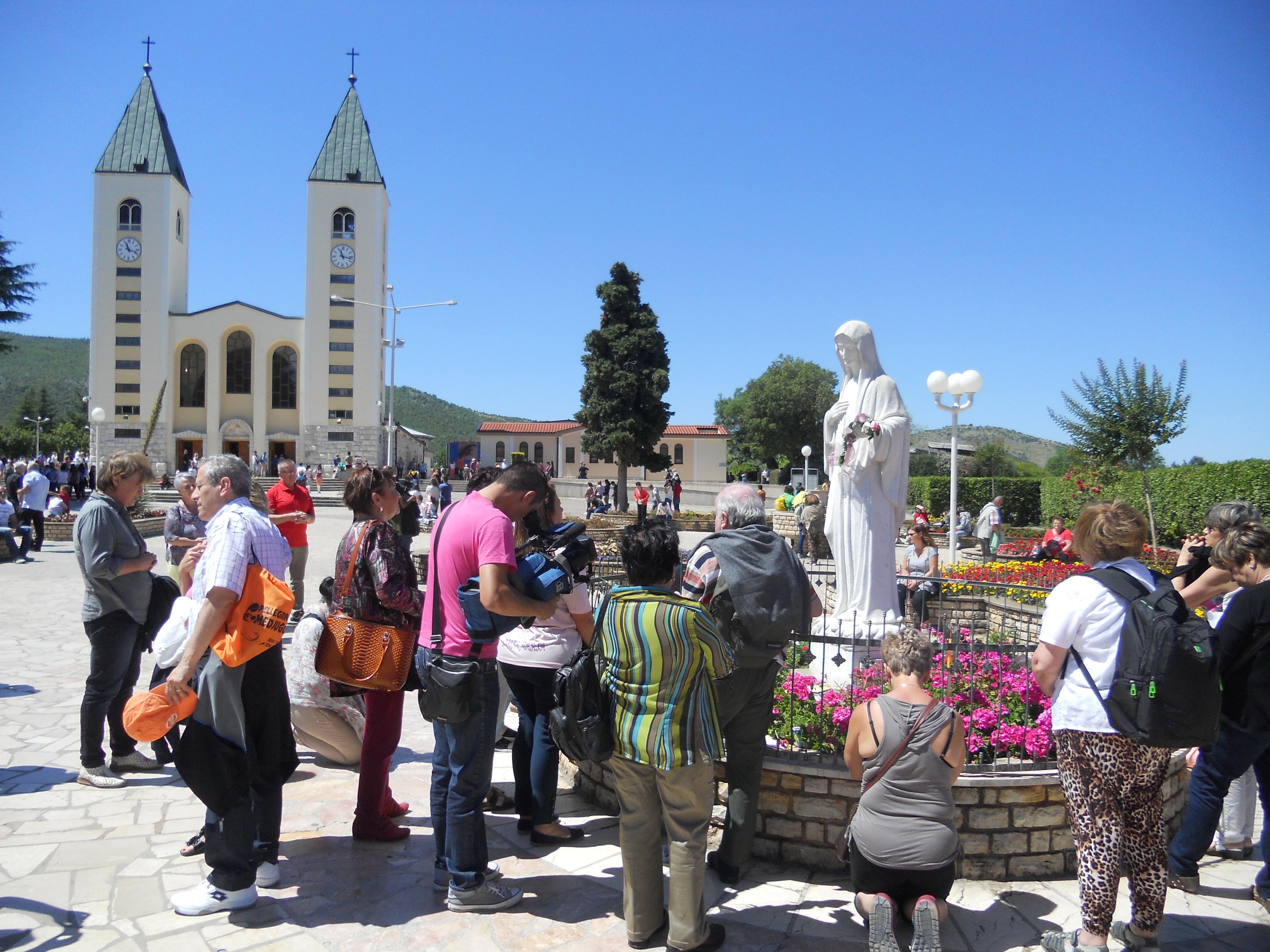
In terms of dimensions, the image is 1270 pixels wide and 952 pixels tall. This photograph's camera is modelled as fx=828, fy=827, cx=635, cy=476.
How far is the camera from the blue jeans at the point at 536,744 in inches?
169

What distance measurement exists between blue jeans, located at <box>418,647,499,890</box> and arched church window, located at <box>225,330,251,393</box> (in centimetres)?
5732

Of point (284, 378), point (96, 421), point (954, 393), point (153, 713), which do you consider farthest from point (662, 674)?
point (284, 378)

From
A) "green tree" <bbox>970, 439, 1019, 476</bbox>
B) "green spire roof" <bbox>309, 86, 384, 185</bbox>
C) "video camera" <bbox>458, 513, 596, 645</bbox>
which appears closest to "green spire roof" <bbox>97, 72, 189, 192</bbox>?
"green spire roof" <bbox>309, 86, 384, 185</bbox>

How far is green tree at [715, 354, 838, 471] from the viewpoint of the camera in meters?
61.9

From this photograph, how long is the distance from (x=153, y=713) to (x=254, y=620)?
20.2 inches

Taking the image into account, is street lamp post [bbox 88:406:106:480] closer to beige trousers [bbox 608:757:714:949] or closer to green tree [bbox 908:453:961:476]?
beige trousers [bbox 608:757:714:949]

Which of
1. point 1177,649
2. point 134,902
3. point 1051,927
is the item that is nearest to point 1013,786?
point 1051,927

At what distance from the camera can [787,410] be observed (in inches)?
2450

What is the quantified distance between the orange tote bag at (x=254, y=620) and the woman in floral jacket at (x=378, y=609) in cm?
47

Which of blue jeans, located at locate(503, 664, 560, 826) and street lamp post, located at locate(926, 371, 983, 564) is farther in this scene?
street lamp post, located at locate(926, 371, 983, 564)

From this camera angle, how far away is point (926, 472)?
72312mm

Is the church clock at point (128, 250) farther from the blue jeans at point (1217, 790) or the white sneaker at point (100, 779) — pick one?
the blue jeans at point (1217, 790)

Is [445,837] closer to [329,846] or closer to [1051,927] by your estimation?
[329,846]

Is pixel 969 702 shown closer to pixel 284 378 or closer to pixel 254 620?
pixel 254 620
